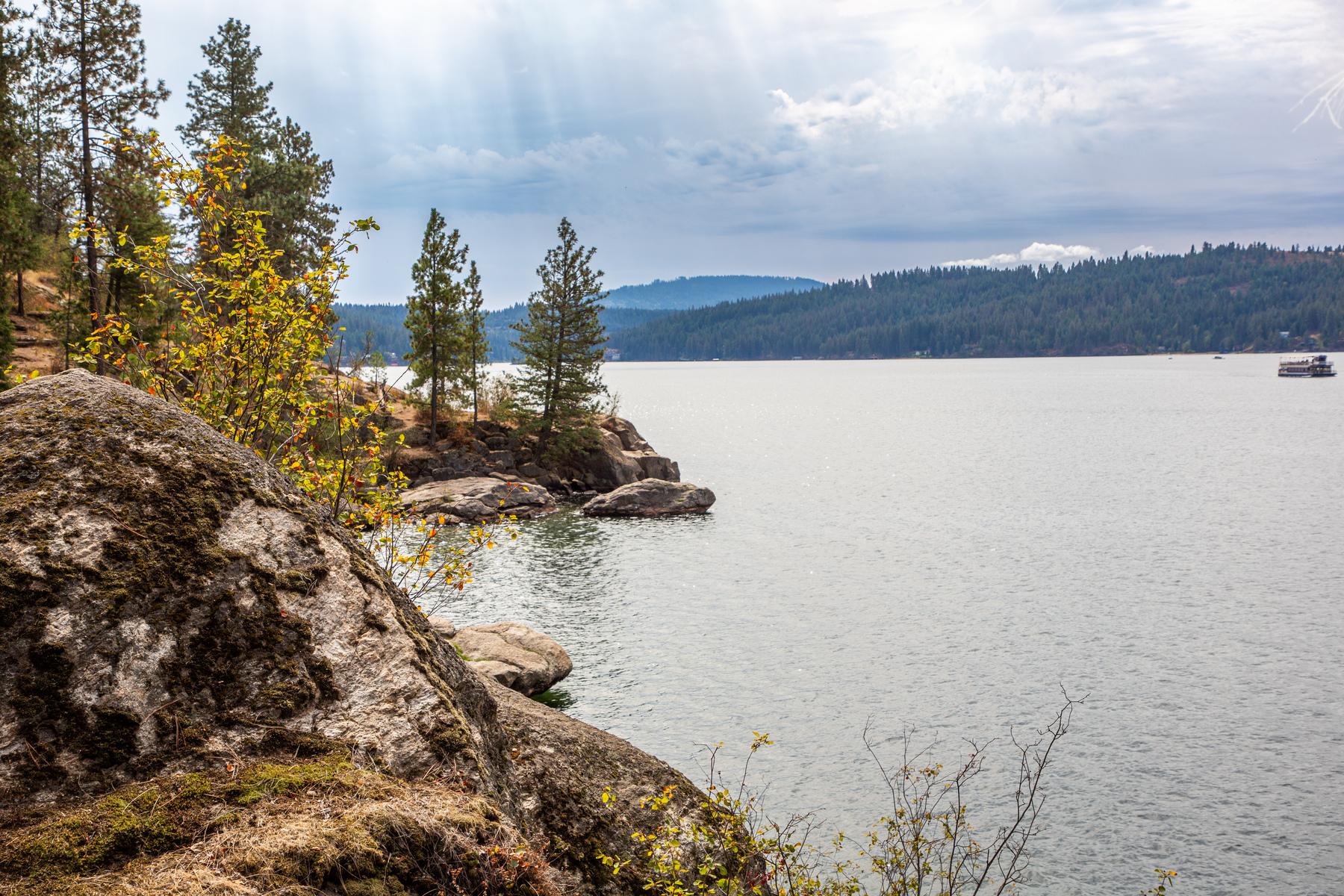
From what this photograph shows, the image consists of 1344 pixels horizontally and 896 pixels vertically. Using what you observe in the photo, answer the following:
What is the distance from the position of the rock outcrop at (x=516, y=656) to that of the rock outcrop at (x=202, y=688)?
15.0 meters

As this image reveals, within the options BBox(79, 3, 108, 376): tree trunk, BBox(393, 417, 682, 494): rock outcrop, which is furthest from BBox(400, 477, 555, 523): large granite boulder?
BBox(79, 3, 108, 376): tree trunk

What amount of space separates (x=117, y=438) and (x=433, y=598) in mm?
26355

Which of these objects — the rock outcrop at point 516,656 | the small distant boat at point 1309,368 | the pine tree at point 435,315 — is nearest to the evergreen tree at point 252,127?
the pine tree at point 435,315

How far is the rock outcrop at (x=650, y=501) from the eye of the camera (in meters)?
48.6

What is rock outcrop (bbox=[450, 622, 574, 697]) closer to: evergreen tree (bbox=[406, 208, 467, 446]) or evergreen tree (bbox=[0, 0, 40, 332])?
evergreen tree (bbox=[0, 0, 40, 332])

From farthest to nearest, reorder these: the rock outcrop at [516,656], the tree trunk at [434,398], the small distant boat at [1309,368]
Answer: the small distant boat at [1309,368]
the tree trunk at [434,398]
the rock outcrop at [516,656]

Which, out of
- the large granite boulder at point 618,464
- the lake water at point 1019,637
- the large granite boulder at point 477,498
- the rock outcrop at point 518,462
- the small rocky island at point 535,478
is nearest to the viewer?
the lake water at point 1019,637

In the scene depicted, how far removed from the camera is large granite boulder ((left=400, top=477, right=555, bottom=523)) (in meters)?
45.1

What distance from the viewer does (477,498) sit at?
46812 mm

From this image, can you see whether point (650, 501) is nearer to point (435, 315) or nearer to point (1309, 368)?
point (435, 315)

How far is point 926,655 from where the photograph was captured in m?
25.2

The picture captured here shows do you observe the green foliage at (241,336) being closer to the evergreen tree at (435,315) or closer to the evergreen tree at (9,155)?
the evergreen tree at (9,155)

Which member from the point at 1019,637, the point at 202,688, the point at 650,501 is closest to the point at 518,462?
the point at 650,501

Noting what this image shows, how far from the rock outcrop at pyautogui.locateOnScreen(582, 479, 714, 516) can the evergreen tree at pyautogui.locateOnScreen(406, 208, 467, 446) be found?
672 inches
